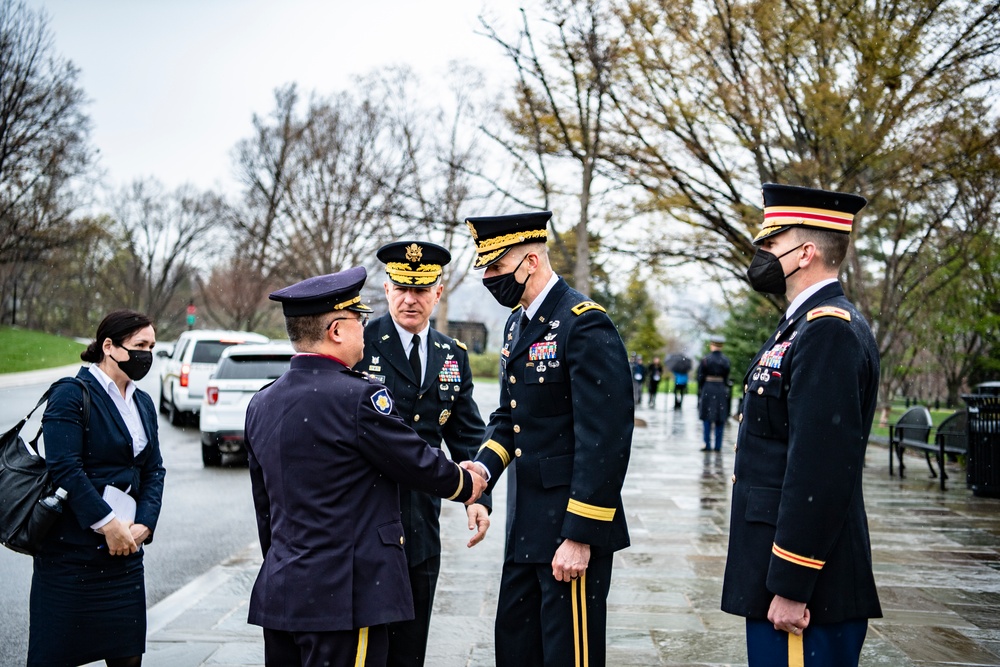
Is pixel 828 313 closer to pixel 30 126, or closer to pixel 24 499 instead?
pixel 24 499

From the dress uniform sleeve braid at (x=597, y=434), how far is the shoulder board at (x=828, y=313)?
72cm

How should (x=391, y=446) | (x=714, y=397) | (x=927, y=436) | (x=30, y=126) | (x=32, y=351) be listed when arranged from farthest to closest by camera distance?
(x=32, y=351), (x=30, y=126), (x=714, y=397), (x=927, y=436), (x=391, y=446)

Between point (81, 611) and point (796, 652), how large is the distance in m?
2.79

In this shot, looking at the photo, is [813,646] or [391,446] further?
[391,446]

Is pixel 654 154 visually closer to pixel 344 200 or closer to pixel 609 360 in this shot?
pixel 609 360

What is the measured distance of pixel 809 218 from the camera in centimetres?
305

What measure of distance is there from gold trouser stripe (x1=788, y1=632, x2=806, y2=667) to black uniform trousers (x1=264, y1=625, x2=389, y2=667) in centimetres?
131

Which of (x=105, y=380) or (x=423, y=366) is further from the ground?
(x=423, y=366)

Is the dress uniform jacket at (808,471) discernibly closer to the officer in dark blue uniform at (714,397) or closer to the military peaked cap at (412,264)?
the military peaked cap at (412,264)

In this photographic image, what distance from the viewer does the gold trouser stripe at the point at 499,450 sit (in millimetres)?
3717

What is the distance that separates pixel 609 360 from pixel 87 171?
30428 millimetres

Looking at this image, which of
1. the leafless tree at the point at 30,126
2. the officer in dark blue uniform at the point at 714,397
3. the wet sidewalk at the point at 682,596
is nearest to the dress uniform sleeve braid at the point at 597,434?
the wet sidewalk at the point at 682,596

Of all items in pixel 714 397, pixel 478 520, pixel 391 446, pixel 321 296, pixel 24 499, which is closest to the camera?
pixel 391 446

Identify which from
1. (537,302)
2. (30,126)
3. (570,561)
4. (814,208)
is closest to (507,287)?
(537,302)
